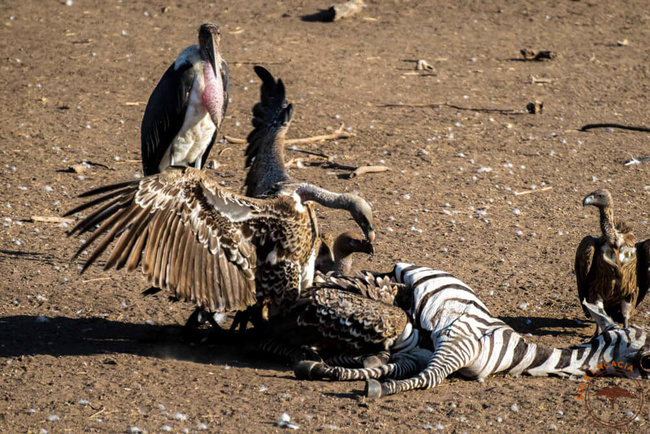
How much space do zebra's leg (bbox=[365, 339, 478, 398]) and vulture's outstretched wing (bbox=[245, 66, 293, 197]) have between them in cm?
171

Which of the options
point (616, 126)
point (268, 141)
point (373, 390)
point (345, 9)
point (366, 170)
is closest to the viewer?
point (373, 390)

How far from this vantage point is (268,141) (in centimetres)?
608

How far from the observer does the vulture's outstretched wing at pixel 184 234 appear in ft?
14.3

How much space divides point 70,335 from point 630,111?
7250 millimetres

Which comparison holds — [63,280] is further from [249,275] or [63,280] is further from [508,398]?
[508,398]

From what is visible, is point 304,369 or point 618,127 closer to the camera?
point 304,369

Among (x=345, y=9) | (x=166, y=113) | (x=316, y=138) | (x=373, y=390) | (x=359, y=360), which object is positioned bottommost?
(x=359, y=360)

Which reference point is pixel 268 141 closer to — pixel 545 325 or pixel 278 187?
pixel 278 187

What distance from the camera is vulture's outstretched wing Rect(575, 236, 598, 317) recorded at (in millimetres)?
5355

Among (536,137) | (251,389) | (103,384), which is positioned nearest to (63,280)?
(103,384)

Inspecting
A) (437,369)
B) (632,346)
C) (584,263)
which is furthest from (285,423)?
(584,263)

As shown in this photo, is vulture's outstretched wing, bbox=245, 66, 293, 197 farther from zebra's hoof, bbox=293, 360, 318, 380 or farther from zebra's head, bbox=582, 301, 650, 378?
zebra's head, bbox=582, 301, 650, 378

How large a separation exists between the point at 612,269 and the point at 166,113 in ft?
Result: 11.2
